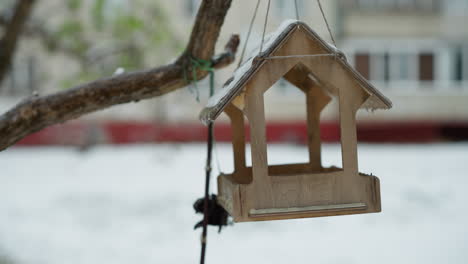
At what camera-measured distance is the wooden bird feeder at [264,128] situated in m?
2.15

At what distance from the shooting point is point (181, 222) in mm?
7855

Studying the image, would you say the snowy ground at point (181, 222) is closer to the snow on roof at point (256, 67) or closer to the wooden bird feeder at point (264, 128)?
the wooden bird feeder at point (264, 128)

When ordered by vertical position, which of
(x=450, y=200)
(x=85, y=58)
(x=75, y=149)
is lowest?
(x=450, y=200)

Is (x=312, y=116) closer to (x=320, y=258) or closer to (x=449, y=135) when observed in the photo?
(x=320, y=258)

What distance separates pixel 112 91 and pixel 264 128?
81 cm

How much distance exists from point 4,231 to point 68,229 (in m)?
0.75

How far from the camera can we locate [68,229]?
24.7 ft

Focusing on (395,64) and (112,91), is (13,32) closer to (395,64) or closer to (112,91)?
(112,91)

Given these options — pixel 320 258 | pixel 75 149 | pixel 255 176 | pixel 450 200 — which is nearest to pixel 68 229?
pixel 320 258

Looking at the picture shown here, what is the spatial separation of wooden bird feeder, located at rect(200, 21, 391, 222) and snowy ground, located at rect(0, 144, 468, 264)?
3.63m

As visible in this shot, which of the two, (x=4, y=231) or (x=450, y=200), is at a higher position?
(x=450, y=200)

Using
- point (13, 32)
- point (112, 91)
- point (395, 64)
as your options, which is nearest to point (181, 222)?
point (13, 32)

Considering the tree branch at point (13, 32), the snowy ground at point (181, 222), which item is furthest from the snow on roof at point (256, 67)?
the snowy ground at point (181, 222)

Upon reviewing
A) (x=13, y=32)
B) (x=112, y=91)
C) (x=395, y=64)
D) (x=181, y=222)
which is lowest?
(x=112, y=91)
